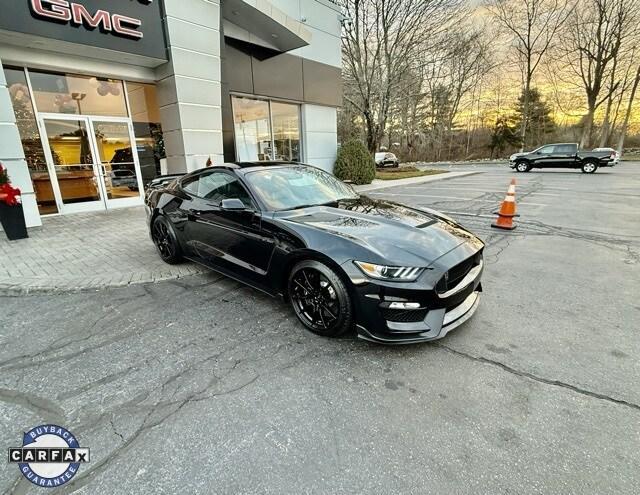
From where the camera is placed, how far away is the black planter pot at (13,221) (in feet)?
20.0

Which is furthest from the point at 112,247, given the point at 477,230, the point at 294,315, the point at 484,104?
the point at 484,104

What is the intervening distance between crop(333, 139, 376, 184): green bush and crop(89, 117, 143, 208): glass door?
792cm

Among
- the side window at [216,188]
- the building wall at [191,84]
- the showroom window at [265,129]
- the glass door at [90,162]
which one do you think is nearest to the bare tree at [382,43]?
the showroom window at [265,129]

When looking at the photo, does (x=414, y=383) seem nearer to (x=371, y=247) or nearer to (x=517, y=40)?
(x=371, y=247)

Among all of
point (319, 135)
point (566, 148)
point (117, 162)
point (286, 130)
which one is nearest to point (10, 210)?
point (117, 162)

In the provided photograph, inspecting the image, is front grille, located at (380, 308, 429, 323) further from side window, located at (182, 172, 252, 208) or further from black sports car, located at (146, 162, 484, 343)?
side window, located at (182, 172, 252, 208)

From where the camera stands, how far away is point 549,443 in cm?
186

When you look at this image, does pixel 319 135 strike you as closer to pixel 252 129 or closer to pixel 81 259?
pixel 252 129

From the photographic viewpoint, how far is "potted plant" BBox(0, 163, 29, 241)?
19.7 feet

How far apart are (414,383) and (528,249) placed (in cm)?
411

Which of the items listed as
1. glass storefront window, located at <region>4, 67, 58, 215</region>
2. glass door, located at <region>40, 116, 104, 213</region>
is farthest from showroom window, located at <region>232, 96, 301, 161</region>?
glass storefront window, located at <region>4, 67, 58, 215</region>

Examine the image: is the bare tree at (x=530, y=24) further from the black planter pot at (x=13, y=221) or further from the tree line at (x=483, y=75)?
the black planter pot at (x=13, y=221)

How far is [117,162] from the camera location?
30.7ft

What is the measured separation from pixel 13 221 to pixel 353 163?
11459mm
